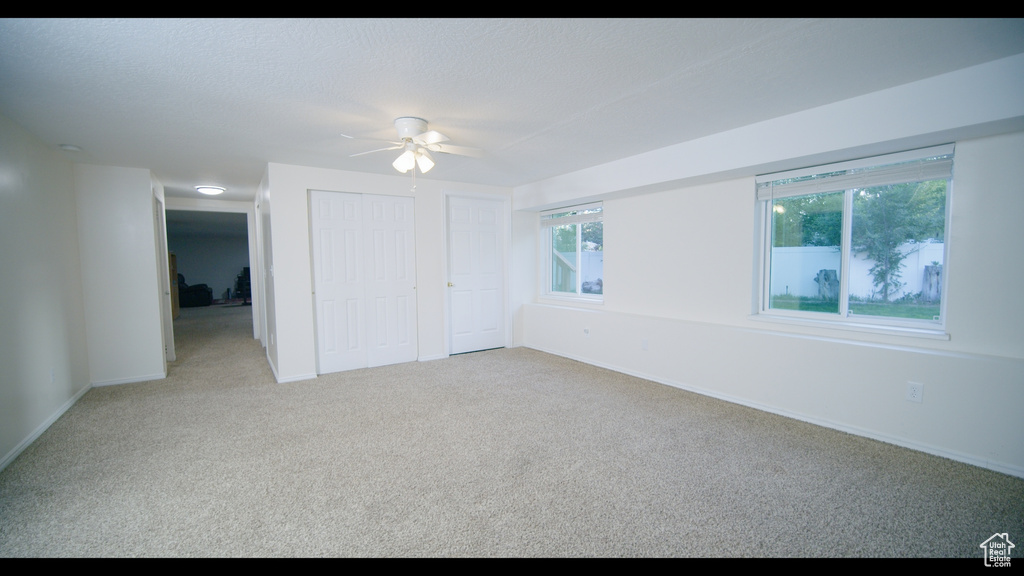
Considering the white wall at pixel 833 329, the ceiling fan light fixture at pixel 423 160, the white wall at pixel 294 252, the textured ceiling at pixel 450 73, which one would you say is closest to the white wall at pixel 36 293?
the textured ceiling at pixel 450 73

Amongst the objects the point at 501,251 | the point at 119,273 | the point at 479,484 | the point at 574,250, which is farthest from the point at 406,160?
the point at 119,273

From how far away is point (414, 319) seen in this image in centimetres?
495

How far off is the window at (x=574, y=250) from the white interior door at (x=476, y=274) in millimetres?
705

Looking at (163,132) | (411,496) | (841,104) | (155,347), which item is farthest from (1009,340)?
Answer: (155,347)

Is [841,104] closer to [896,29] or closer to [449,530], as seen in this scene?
[896,29]

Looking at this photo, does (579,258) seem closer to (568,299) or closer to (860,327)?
(568,299)

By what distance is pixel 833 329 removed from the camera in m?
2.99

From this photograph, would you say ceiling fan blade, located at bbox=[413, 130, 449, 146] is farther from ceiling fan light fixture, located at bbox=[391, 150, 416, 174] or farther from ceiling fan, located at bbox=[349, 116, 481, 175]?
ceiling fan light fixture, located at bbox=[391, 150, 416, 174]

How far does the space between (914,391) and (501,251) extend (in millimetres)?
4199

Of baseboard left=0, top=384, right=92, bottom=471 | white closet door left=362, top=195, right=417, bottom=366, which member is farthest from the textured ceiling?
baseboard left=0, top=384, right=92, bottom=471

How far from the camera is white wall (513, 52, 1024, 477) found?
88.8 inches

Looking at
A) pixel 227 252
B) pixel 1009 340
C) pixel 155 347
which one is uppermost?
pixel 227 252

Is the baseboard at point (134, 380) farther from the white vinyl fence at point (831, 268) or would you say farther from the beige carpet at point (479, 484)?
the white vinyl fence at point (831, 268)

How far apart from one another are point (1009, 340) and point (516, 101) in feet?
10.5
